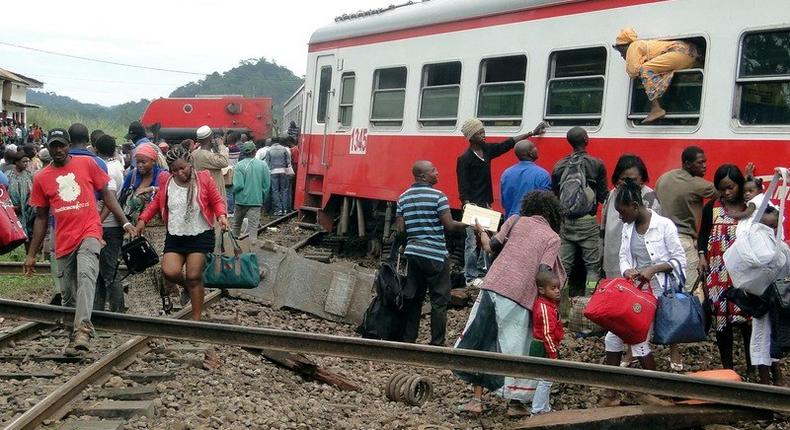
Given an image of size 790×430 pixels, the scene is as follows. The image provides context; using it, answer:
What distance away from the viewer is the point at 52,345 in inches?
336

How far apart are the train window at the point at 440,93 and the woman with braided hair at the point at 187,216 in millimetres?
4183

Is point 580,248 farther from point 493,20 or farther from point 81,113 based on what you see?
point 81,113

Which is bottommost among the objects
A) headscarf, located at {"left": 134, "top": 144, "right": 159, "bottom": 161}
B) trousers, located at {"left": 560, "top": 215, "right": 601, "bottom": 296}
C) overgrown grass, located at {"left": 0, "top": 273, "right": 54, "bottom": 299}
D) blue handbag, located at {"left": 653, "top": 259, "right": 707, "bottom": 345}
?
overgrown grass, located at {"left": 0, "top": 273, "right": 54, "bottom": 299}

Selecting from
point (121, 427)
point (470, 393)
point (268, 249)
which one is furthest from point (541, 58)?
point (121, 427)

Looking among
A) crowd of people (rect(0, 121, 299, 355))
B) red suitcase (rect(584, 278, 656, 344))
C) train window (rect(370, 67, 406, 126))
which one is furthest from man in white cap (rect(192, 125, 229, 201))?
red suitcase (rect(584, 278, 656, 344))

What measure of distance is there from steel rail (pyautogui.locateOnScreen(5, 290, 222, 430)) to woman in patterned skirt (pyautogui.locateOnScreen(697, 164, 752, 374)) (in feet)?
12.5

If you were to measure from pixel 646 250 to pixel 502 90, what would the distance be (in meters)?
4.86

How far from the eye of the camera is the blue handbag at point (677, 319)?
21.7 ft

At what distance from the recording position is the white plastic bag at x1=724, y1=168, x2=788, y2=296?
6758 millimetres

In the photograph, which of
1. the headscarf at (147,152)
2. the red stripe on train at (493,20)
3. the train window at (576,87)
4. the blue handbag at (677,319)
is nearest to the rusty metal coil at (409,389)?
the blue handbag at (677,319)

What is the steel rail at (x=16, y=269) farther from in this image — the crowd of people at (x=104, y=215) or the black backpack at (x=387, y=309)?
the black backpack at (x=387, y=309)

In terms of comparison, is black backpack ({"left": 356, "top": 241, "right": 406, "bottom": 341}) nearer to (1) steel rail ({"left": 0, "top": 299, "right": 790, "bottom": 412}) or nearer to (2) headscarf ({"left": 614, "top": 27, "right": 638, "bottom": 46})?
(1) steel rail ({"left": 0, "top": 299, "right": 790, "bottom": 412})

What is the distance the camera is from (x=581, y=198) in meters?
9.09

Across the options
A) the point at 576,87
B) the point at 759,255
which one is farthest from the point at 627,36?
the point at 759,255
